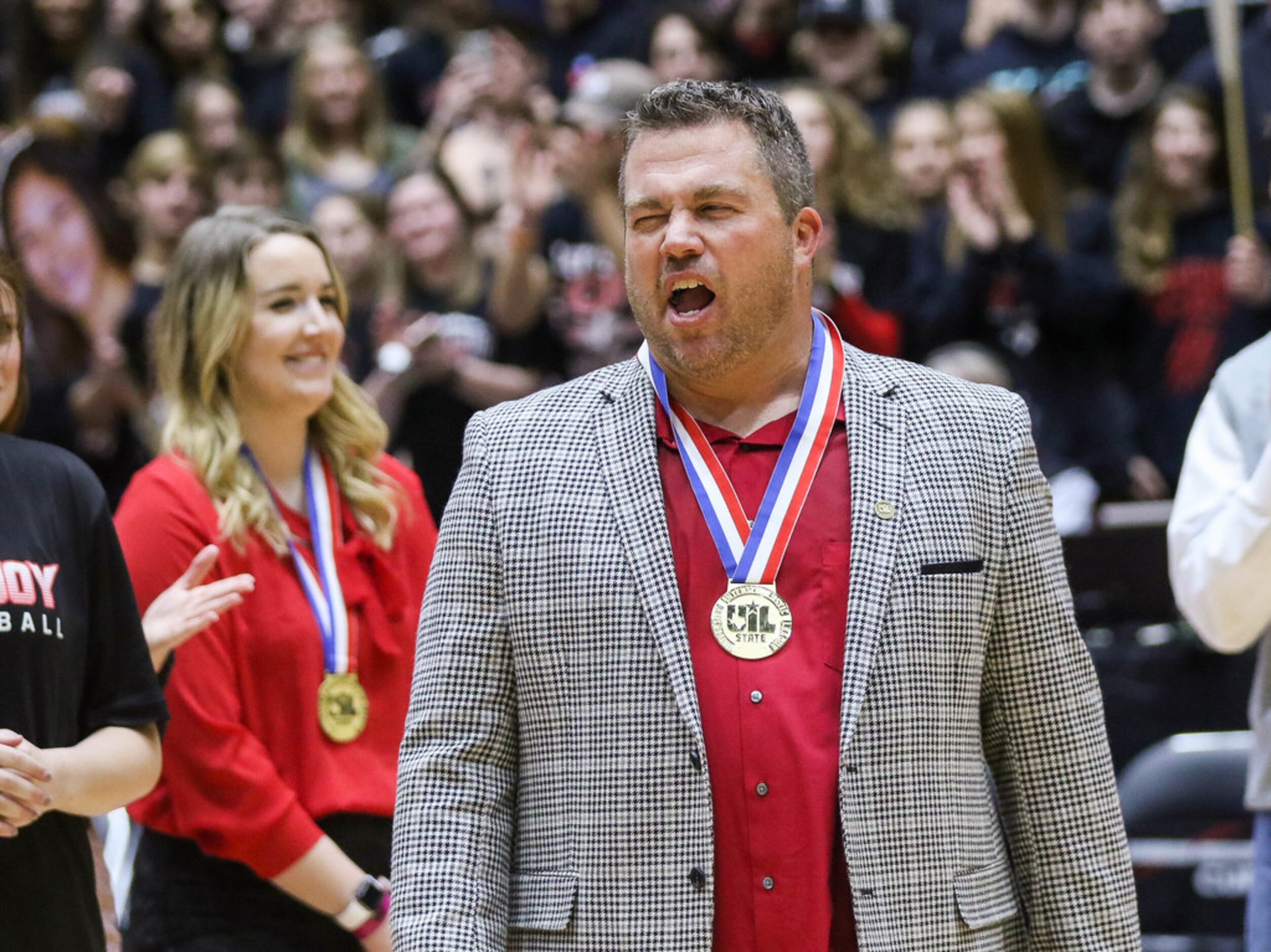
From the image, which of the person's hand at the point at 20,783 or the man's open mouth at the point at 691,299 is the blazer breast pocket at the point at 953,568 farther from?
the person's hand at the point at 20,783

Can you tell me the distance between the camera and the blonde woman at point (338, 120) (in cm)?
850

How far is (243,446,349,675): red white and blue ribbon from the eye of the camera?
3334 millimetres

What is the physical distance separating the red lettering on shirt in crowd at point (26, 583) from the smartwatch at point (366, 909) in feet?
2.88

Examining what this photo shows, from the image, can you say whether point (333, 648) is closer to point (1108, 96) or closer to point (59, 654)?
point (59, 654)

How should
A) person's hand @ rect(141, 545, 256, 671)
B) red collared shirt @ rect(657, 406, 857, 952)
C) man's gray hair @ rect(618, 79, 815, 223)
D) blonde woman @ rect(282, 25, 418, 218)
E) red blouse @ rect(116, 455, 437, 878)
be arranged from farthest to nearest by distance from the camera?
1. blonde woman @ rect(282, 25, 418, 218)
2. red blouse @ rect(116, 455, 437, 878)
3. person's hand @ rect(141, 545, 256, 671)
4. man's gray hair @ rect(618, 79, 815, 223)
5. red collared shirt @ rect(657, 406, 857, 952)

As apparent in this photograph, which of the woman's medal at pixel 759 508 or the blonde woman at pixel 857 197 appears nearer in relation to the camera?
the woman's medal at pixel 759 508

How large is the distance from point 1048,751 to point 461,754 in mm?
851

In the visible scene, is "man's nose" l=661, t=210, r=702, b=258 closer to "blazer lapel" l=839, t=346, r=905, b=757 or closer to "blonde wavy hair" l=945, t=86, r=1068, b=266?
"blazer lapel" l=839, t=346, r=905, b=757

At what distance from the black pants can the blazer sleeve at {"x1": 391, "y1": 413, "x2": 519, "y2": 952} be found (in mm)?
877

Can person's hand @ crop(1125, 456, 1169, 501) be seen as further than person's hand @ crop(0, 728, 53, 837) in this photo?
Yes

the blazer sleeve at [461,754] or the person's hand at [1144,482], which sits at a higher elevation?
the person's hand at [1144,482]

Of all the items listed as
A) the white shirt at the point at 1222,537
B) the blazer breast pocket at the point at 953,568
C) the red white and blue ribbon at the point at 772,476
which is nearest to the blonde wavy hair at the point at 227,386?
the red white and blue ribbon at the point at 772,476

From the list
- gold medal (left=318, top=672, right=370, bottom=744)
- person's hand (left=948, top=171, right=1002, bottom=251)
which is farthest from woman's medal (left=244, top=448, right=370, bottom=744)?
person's hand (left=948, top=171, right=1002, bottom=251)

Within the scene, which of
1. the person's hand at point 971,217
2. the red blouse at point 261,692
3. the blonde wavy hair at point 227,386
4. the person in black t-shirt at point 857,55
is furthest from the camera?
the person in black t-shirt at point 857,55
